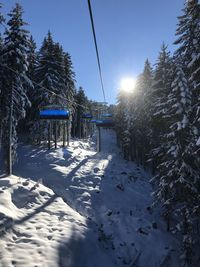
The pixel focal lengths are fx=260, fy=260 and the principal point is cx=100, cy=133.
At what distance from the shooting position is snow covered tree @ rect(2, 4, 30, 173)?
2133 centimetres

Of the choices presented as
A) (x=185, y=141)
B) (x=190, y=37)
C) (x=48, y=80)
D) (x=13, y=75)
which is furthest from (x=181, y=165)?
(x=48, y=80)

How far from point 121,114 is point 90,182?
2570 cm

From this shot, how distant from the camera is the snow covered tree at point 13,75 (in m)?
21.3

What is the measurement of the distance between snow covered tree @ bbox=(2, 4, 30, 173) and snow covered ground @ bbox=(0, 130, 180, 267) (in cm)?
483

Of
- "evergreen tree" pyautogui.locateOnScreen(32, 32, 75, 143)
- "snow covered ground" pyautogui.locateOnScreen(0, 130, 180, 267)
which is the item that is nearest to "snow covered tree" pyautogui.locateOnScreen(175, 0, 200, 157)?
"snow covered ground" pyautogui.locateOnScreen(0, 130, 180, 267)

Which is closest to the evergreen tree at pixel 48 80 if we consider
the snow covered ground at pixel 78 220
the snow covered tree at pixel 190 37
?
the snow covered ground at pixel 78 220

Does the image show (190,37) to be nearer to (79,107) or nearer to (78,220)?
(78,220)

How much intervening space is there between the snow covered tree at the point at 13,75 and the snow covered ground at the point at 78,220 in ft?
15.8

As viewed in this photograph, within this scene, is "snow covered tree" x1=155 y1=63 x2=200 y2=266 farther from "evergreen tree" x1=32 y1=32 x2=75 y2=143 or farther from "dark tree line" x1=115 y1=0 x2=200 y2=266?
"evergreen tree" x1=32 y1=32 x2=75 y2=143

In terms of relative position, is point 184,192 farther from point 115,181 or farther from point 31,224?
point 115,181

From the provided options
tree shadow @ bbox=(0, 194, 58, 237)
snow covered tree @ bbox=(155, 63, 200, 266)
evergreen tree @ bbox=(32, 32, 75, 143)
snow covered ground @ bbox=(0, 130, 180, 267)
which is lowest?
snow covered ground @ bbox=(0, 130, 180, 267)

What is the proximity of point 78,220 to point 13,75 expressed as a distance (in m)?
13.0

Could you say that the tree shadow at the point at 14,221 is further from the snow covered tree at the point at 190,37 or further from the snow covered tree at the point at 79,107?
the snow covered tree at the point at 79,107

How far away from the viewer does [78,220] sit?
15.9 meters
